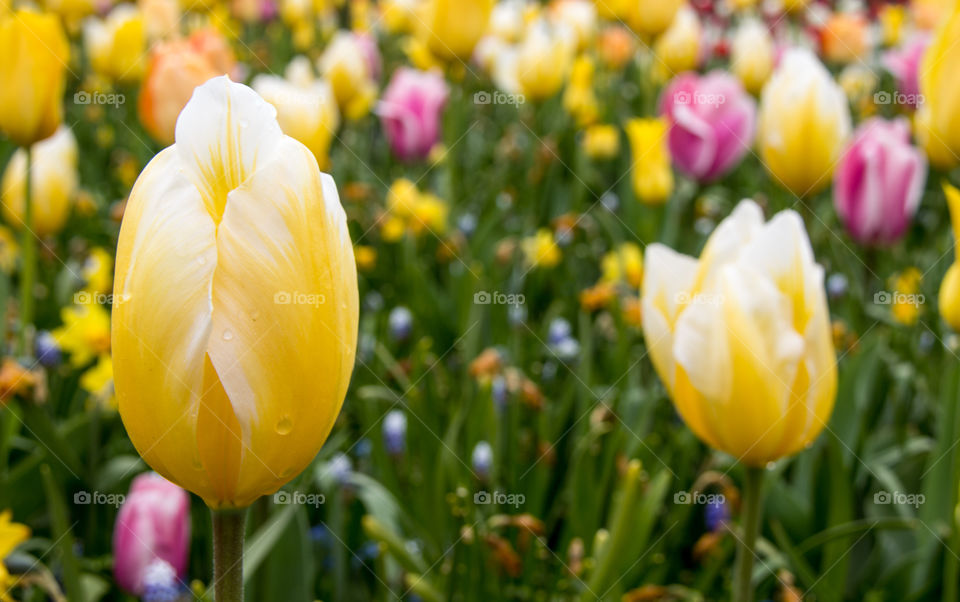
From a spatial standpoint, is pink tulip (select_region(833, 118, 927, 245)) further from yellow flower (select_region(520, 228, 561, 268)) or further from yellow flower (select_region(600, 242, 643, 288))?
yellow flower (select_region(520, 228, 561, 268))

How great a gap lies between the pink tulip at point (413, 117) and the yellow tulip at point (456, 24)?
0.25 meters

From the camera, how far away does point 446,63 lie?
2779 mm

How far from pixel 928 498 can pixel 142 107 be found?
5.75 feet

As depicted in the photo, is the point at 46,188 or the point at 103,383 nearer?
the point at 103,383

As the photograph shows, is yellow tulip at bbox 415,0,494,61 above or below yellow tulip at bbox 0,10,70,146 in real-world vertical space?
above

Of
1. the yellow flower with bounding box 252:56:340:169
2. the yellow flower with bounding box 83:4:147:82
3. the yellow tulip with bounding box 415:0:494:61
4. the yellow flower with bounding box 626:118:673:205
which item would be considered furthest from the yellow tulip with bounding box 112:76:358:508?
the yellow flower with bounding box 83:4:147:82

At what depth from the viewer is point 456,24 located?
261cm

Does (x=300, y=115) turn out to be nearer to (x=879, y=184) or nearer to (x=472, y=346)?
(x=472, y=346)

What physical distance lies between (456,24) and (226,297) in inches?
85.9

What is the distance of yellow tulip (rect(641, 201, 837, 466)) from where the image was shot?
88cm

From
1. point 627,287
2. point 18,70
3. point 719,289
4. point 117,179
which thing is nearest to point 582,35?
point 117,179

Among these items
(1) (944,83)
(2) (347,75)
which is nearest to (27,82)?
(1) (944,83)

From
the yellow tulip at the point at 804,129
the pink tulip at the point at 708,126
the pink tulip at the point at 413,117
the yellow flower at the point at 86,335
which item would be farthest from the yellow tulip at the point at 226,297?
the pink tulip at the point at 413,117

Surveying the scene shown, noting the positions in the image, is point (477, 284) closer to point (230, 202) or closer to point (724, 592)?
point (724, 592)
